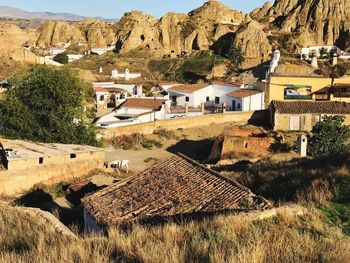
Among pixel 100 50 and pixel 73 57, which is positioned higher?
pixel 100 50

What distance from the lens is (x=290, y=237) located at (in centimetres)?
573

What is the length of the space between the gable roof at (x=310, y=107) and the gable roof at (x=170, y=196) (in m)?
22.5

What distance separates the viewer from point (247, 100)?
3844 centimetres

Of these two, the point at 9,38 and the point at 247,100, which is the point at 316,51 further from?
the point at 9,38

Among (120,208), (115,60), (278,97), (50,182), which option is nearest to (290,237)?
(120,208)

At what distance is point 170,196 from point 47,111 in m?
16.5

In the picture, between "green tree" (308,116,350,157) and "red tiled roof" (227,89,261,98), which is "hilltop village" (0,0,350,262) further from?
"red tiled roof" (227,89,261,98)

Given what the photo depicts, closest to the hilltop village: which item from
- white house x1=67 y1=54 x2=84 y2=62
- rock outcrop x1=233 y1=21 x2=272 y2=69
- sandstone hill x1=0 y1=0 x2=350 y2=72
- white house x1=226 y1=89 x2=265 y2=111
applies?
white house x1=226 y1=89 x2=265 y2=111

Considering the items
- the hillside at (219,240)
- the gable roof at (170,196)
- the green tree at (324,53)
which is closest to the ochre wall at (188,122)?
the gable roof at (170,196)

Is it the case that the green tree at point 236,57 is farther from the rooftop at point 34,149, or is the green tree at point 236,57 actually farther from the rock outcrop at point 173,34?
the rooftop at point 34,149

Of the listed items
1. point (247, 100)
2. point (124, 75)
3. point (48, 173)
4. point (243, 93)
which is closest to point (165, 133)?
point (247, 100)

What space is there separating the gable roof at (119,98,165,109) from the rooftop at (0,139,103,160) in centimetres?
1502

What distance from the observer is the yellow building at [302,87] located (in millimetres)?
38781

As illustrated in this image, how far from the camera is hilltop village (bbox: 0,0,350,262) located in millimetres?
5758
